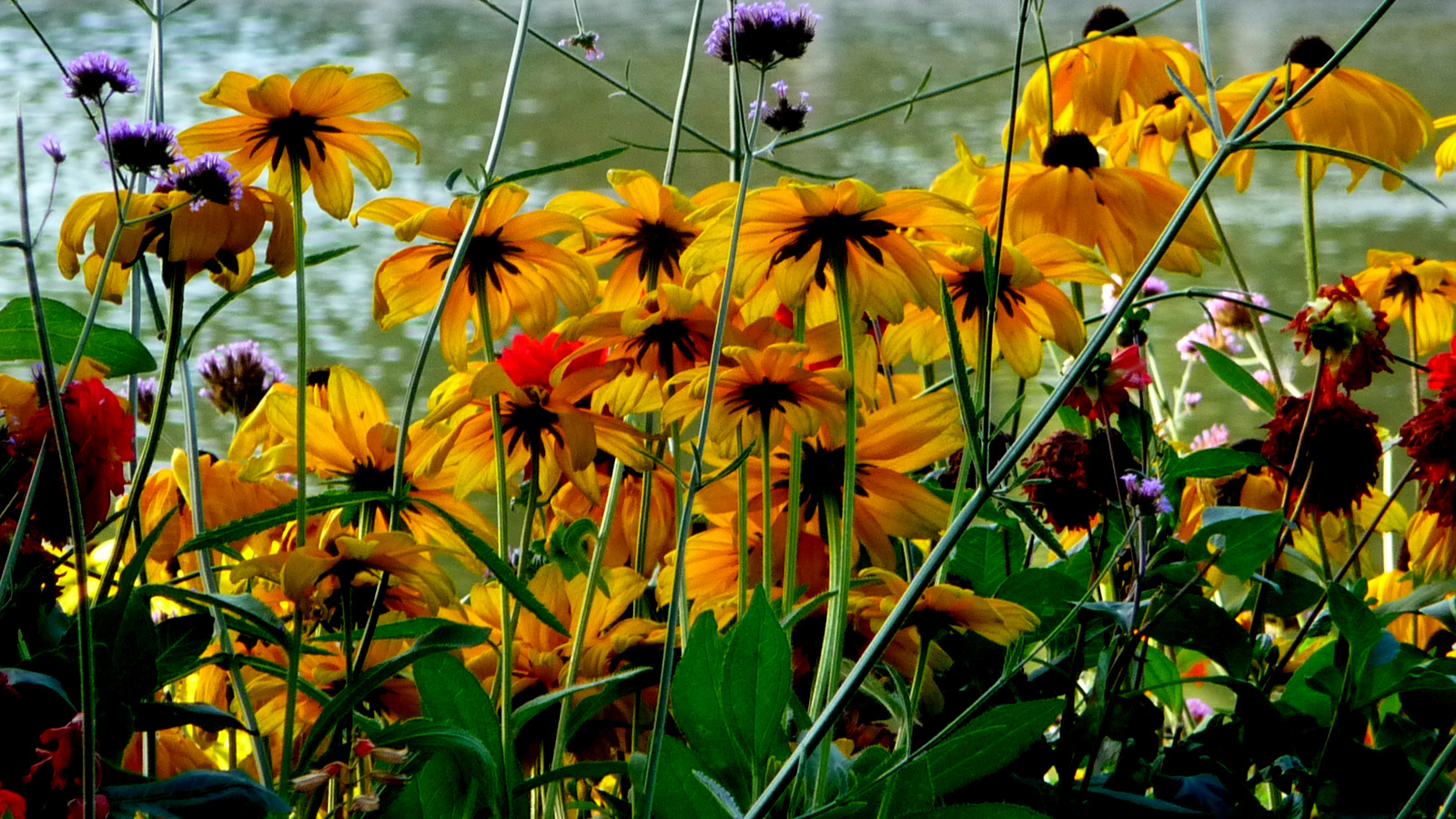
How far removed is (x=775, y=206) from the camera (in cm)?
26

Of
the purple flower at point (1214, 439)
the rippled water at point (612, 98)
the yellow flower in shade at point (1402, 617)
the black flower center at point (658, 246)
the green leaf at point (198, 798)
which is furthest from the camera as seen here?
the rippled water at point (612, 98)

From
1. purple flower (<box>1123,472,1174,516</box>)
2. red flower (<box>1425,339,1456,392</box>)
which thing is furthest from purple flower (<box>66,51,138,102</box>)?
red flower (<box>1425,339,1456,392</box>)

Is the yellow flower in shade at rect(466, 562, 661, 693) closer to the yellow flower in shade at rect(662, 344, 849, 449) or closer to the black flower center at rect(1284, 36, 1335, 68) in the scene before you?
the yellow flower in shade at rect(662, 344, 849, 449)

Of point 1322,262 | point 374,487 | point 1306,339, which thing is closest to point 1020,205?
point 1306,339

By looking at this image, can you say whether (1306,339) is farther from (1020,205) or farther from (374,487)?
(374,487)

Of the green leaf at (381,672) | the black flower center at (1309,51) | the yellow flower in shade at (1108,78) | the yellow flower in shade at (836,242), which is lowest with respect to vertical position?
the green leaf at (381,672)

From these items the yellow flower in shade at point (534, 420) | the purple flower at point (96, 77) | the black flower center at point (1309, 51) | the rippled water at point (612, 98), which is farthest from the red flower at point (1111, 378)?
the rippled water at point (612, 98)

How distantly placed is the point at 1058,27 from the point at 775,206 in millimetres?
2287

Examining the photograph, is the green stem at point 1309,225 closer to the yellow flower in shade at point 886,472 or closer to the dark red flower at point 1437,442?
the dark red flower at point 1437,442

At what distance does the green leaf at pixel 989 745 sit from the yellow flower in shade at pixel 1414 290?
0.27 meters

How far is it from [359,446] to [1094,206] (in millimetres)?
227

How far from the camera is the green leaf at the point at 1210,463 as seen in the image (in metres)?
0.32

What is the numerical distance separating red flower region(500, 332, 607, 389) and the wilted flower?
0.07 meters

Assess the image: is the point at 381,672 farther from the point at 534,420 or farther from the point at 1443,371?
the point at 1443,371
